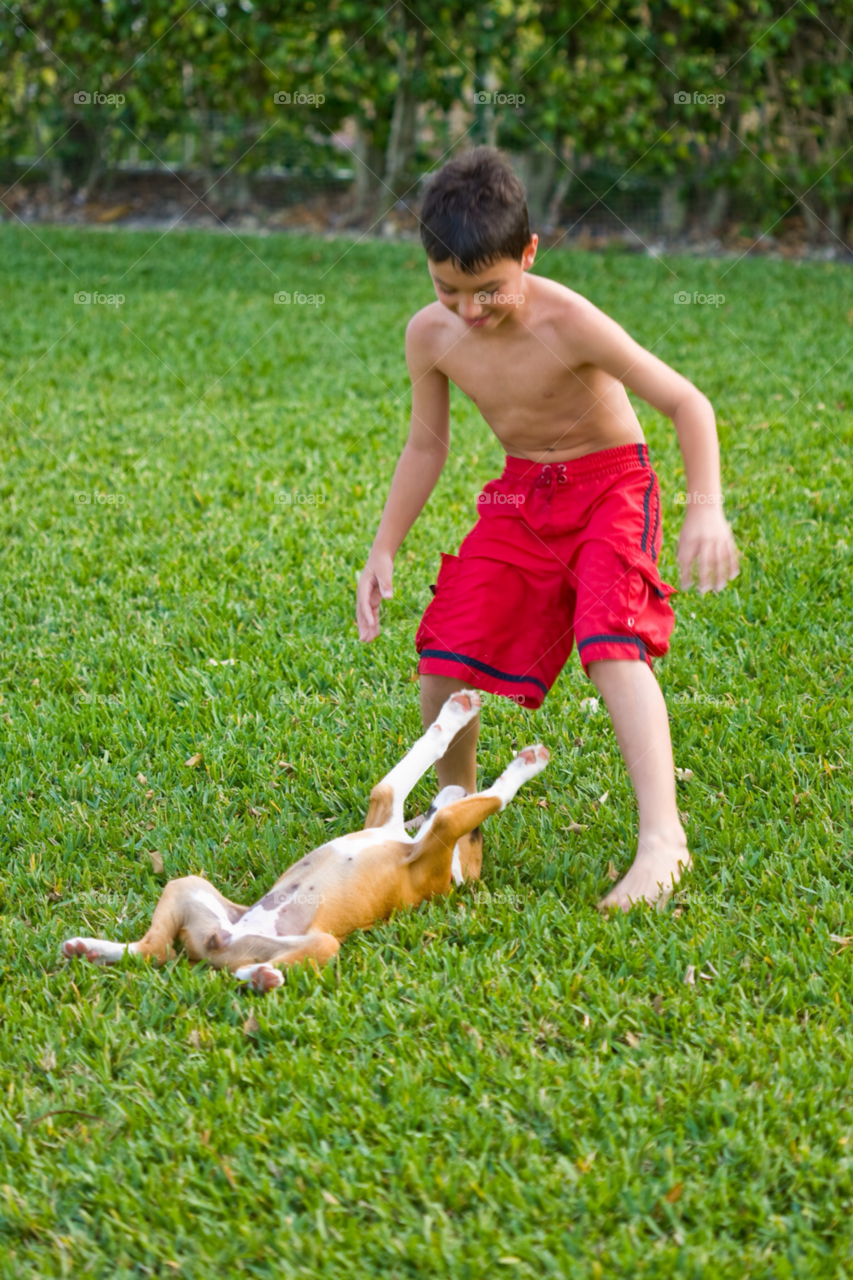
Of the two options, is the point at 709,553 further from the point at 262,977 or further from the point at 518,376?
the point at 262,977

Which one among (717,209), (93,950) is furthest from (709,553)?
(717,209)

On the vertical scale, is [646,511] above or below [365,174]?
below

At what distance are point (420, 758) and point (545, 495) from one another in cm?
64

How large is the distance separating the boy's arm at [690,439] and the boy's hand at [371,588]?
2.10ft

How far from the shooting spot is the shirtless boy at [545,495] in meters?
2.20

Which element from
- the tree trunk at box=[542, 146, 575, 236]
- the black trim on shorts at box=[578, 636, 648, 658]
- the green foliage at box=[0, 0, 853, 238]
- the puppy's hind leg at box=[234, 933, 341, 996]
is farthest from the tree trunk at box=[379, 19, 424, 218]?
the puppy's hind leg at box=[234, 933, 341, 996]

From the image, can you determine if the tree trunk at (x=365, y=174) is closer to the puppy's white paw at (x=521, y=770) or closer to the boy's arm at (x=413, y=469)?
the boy's arm at (x=413, y=469)

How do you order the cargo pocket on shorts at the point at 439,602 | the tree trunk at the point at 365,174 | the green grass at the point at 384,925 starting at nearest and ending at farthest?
1. the green grass at the point at 384,925
2. the cargo pocket on shorts at the point at 439,602
3. the tree trunk at the point at 365,174

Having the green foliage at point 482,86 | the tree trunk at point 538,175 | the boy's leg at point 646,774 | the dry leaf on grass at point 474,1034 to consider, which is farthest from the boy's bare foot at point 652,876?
the tree trunk at point 538,175

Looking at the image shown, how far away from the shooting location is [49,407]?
18.3 feet

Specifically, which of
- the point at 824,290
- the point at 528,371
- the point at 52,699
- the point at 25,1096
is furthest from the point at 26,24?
the point at 25,1096

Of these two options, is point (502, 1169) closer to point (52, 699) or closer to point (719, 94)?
point (52, 699)

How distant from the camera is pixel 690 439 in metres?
2.19

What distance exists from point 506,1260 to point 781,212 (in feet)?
32.0
